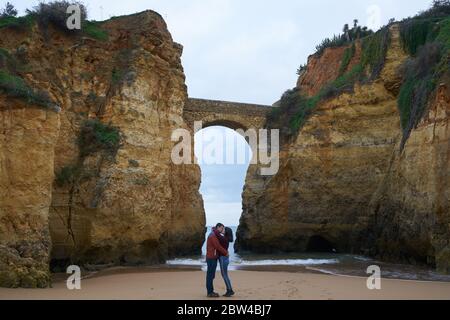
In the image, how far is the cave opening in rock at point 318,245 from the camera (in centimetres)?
2627

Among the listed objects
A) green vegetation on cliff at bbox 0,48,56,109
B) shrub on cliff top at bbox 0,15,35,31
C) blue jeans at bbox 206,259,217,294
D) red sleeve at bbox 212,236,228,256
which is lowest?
blue jeans at bbox 206,259,217,294

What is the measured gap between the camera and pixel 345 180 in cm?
2444

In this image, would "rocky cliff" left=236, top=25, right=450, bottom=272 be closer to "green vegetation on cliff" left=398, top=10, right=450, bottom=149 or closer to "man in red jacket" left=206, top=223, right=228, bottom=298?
"green vegetation on cliff" left=398, top=10, right=450, bottom=149

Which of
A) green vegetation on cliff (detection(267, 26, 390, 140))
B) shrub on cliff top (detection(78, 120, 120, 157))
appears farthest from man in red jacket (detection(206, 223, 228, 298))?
green vegetation on cliff (detection(267, 26, 390, 140))

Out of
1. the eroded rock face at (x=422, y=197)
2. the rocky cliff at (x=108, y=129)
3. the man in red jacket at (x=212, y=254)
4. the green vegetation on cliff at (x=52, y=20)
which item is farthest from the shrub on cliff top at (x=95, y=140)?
the eroded rock face at (x=422, y=197)

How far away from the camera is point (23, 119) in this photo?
1200 cm

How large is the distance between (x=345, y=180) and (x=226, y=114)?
23.3 feet

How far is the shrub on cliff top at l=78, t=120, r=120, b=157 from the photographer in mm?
17031

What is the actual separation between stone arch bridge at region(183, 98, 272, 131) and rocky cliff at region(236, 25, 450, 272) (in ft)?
8.05

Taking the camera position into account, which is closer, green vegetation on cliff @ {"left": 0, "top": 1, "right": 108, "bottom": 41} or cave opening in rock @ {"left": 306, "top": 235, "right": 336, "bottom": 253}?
green vegetation on cliff @ {"left": 0, "top": 1, "right": 108, "bottom": 41}

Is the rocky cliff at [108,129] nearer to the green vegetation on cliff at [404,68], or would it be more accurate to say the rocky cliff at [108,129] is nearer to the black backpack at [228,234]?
the black backpack at [228,234]

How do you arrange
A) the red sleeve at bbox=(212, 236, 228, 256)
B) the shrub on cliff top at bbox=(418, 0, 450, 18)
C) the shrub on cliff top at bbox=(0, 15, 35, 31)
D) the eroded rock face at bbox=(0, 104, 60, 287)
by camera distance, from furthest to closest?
the shrub on cliff top at bbox=(418, 0, 450, 18) → the shrub on cliff top at bbox=(0, 15, 35, 31) → the eroded rock face at bbox=(0, 104, 60, 287) → the red sleeve at bbox=(212, 236, 228, 256)

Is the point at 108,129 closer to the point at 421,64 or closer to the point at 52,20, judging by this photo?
the point at 52,20

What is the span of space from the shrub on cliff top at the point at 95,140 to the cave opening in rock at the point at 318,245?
12.5 metres
